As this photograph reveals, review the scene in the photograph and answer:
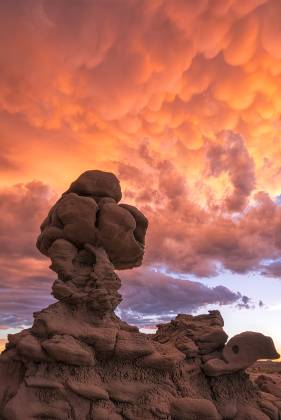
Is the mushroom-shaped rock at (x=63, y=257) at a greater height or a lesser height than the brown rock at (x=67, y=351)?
greater

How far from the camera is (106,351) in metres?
12.6

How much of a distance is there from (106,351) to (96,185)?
7.10 m

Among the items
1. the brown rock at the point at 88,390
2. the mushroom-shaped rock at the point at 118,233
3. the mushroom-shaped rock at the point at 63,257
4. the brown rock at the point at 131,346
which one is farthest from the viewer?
the mushroom-shaped rock at the point at 118,233

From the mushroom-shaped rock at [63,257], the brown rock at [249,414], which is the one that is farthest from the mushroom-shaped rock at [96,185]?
the brown rock at [249,414]

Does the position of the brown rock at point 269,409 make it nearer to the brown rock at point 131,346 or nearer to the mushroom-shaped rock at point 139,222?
the brown rock at point 131,346

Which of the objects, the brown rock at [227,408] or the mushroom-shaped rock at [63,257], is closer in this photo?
the brown rock at [227,408]

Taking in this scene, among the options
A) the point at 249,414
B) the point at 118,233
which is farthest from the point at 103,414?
the point at 118,233

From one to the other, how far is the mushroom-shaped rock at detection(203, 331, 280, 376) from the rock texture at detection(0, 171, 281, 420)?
4cm

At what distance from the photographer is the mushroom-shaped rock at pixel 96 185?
16016 mm

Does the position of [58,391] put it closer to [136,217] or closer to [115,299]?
[115,299]

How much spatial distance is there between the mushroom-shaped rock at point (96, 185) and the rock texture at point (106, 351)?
0.15ft

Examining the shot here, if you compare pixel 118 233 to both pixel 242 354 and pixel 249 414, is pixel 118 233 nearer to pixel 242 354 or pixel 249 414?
pixel 242 354

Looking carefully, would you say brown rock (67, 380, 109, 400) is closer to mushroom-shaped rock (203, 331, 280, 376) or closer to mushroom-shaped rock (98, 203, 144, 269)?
mushroom-shaped rock (203, 331, 280, 376)

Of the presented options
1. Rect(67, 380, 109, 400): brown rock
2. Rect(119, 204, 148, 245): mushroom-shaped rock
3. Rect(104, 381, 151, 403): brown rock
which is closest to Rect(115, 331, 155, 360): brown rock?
Rect(104, 381, 151, 403): brown rock
